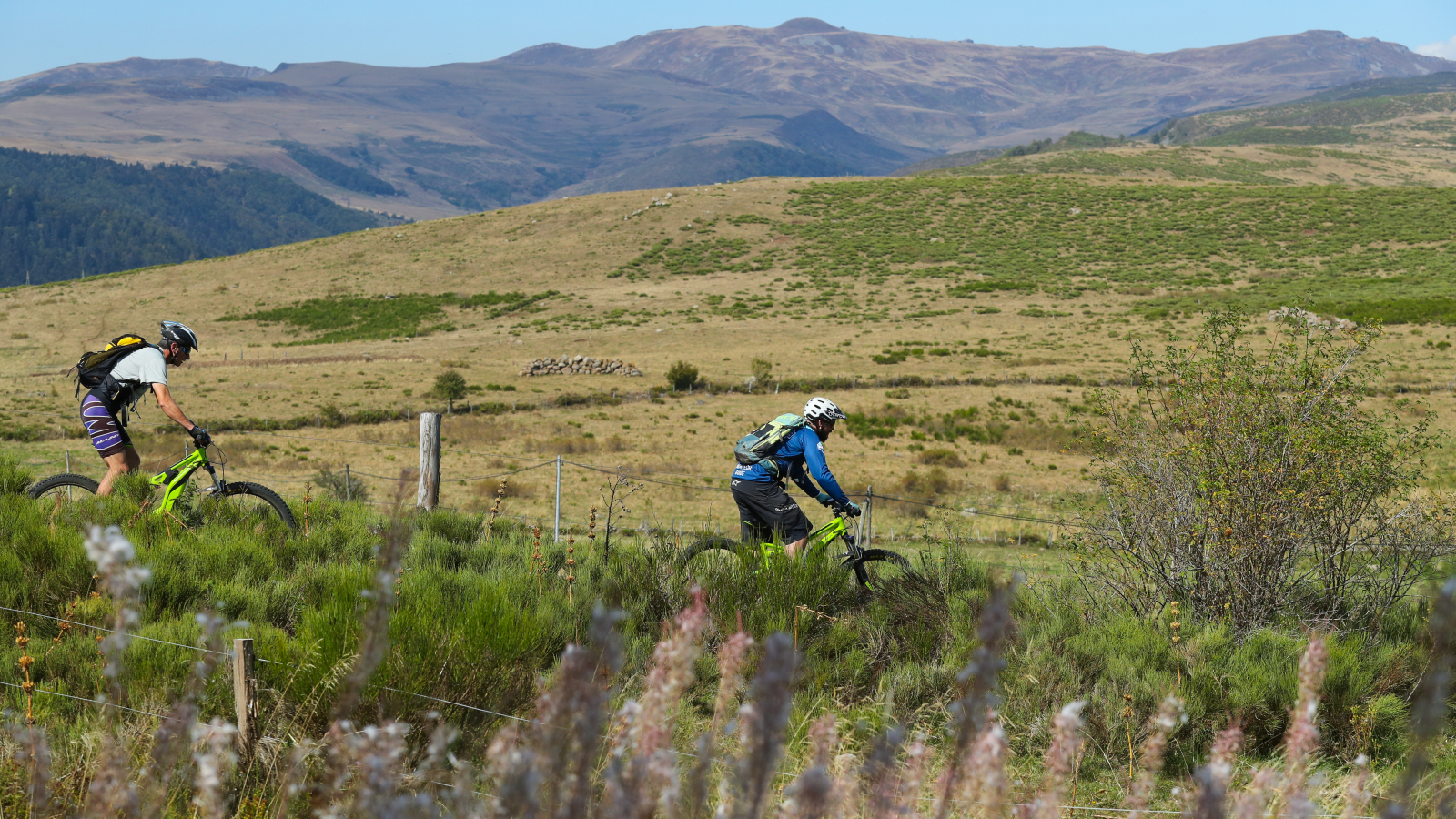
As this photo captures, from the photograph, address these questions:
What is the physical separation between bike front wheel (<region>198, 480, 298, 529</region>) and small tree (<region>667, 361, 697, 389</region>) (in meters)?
30.2

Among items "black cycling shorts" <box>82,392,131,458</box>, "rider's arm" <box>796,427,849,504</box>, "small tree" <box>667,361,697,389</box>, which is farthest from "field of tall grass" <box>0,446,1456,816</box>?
"small tree" <box>667,361,697,389</box>

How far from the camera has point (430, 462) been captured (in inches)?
422

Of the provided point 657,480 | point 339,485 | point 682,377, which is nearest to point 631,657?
point 339,485

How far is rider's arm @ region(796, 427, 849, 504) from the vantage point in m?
7.13

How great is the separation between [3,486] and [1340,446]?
34.0ft

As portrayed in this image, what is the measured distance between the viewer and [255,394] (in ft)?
116

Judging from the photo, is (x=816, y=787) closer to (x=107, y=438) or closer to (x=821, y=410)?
(x=821, y=410)

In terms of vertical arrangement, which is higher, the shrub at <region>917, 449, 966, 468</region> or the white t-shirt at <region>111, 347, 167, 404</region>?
the white t-shirt at <region>111, 347, 167, 404</region>

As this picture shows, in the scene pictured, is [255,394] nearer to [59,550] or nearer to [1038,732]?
[59,550]

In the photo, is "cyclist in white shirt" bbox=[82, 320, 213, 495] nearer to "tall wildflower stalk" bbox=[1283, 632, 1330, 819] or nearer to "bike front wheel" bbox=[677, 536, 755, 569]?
"bike front wheel" bbox=[677, 536, 755, 569]

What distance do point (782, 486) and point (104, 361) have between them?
5.30 m

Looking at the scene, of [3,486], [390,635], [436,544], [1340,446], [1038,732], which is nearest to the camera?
[390,635]

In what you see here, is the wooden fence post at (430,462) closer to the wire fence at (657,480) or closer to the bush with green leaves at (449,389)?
the wire fence at (657,480)

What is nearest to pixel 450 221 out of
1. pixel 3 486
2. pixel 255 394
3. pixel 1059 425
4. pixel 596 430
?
pixel 255 394
